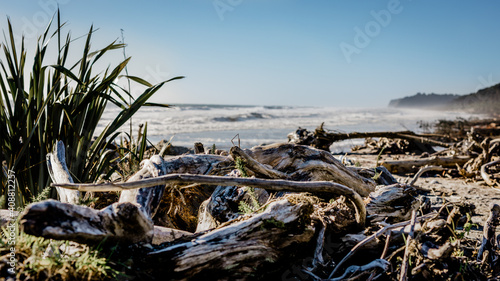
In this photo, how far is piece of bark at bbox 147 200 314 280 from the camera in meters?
1.52

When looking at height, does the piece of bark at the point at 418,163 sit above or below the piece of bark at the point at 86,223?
below

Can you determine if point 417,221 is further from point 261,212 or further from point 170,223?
point 170,223

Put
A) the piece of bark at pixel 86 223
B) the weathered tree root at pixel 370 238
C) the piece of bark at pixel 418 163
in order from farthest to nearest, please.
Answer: the piece of bark at pixel 418 163 → the weathered tree root at pixel 370 238 → the piece of bark at pixel 86 223

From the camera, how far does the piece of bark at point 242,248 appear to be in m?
1.52

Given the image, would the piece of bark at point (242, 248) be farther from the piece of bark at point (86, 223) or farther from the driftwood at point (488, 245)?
the driftwood at point (488, 245)

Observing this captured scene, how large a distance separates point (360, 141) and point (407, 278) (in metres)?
10.0

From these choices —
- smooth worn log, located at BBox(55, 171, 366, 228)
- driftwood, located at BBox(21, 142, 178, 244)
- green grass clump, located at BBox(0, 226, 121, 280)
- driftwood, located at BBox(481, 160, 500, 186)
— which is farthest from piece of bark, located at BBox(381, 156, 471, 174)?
green grass clump, located at BBox(0, 226, 121, 280)

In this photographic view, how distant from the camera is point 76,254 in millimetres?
1493

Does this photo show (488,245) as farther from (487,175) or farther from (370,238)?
(487,175)

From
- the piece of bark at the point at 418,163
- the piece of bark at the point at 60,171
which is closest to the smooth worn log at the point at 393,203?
the piece of bark at the point at 60,171

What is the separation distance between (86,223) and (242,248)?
0.69 m

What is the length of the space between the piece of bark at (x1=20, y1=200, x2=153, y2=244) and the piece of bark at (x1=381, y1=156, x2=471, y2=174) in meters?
5.47

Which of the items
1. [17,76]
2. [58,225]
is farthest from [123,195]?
[17,76]

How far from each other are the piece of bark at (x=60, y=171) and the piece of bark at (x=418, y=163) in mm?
5267
